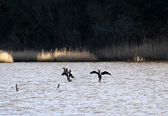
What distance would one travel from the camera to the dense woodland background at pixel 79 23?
37875 mm

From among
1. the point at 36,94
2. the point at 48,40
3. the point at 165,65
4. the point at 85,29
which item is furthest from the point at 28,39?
the point at 36,94

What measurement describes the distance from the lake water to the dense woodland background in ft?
50.0

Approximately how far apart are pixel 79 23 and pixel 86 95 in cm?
2882

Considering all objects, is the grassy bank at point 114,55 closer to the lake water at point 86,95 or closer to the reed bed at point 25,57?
the reed bed at point 25,57

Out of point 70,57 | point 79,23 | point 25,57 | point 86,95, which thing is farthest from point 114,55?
point 86,95

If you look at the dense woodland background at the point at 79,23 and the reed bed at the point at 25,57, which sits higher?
the dense woodland background at the point at 79,23

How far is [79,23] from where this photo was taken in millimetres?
43719

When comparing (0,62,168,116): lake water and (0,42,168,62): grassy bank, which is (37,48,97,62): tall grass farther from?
(0,62,168,116): lake water

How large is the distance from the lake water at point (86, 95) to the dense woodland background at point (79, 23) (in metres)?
15.2

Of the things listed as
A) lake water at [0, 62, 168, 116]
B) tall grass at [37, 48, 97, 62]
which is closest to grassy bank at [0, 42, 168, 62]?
tall grass at [37, 48, 97, 62]

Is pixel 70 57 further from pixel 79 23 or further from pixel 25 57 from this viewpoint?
pixel 79 23

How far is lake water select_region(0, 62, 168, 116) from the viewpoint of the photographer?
39.7ft

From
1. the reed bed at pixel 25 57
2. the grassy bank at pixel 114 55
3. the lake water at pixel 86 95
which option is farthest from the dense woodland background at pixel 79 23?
the lake water at pixel 86 95

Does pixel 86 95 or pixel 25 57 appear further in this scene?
pixel 25 57
